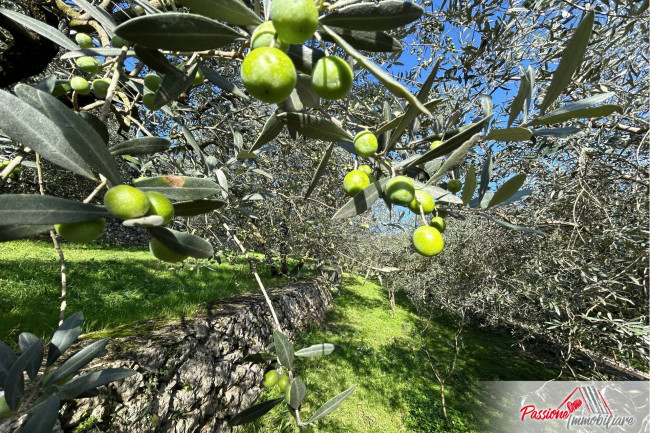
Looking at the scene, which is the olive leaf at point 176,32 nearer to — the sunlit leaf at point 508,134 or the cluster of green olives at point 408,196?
the cluster of green olives at point 408,196

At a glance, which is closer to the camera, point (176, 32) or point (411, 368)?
point (176, 32)

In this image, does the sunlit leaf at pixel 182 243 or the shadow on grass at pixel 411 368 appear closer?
the sunlit leaf at pixel 182 243

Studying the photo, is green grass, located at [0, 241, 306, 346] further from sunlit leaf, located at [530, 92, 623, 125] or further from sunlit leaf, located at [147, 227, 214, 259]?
sunlit leaf, located at [530, 92, 623, 125]

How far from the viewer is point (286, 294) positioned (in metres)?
7.20

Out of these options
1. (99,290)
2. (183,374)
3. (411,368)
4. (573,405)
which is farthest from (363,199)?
(411,368)

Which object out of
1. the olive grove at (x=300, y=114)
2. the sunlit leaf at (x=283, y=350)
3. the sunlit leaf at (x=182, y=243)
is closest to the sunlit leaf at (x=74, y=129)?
the olive grove at (x=300, y=114)

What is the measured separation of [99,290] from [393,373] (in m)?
6.25

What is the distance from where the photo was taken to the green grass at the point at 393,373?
15.2 ft

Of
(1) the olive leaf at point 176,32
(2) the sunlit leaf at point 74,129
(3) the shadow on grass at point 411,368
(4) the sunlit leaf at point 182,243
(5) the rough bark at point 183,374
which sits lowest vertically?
(3) the shadow on grass at point 411,368

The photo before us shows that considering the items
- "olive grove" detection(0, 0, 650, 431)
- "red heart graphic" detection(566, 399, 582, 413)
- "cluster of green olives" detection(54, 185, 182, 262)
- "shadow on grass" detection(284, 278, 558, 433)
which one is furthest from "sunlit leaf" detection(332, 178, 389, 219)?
"red heart graphic" detection(566, 399, 582, 413)

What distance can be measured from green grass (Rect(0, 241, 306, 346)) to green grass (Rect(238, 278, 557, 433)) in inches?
87.6

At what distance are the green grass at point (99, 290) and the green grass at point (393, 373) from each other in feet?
7.30

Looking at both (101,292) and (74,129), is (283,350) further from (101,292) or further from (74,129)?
(101,292)

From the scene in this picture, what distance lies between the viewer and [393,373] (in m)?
6.25
